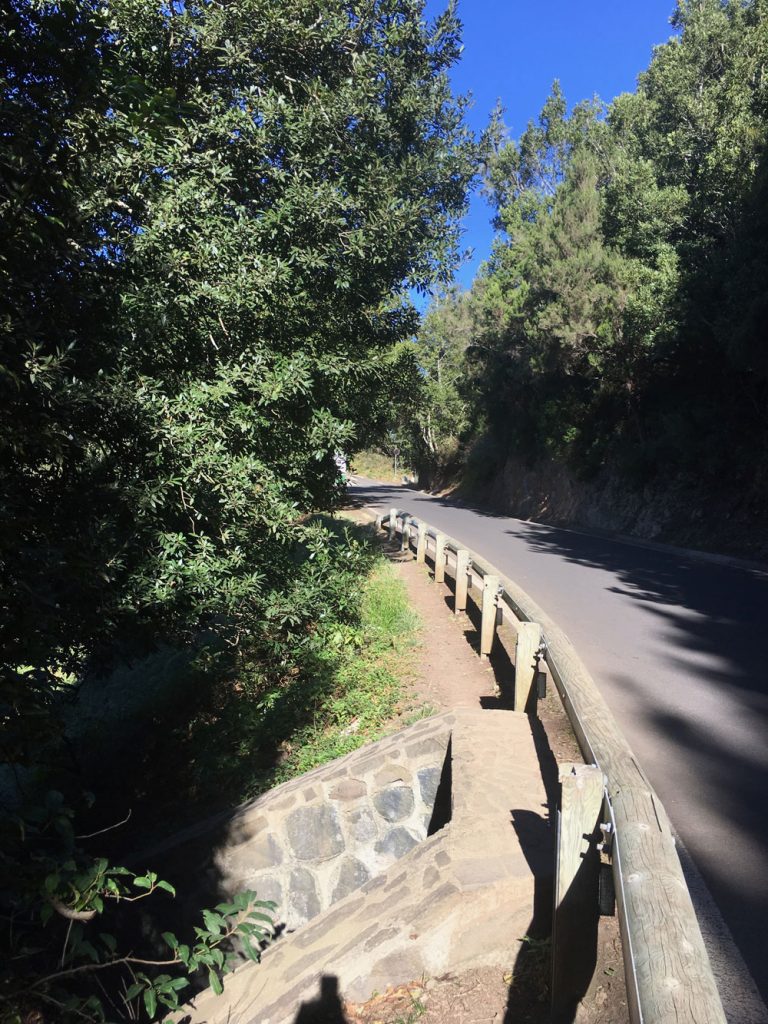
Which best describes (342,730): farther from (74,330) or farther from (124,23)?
(124,23)

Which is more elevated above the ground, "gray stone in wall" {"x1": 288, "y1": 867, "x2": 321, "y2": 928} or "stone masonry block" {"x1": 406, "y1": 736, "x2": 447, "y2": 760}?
"stone masonry block" {"x1": 406, "y1": 736, "x2": 447, "y2": 760}

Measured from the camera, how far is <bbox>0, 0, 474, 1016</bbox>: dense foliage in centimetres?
253

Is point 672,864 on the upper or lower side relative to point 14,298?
lower

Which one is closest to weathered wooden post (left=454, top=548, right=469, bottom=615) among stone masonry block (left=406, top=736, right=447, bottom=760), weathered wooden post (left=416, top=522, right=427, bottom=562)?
weathered wooden post (left=416, top=522, right=427, bottom=562)

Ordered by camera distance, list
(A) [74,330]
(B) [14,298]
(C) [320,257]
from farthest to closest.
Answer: (C) [320,257] < (A) [74,330] < (B) [14,298]

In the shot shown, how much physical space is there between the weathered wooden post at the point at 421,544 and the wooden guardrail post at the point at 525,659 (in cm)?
732

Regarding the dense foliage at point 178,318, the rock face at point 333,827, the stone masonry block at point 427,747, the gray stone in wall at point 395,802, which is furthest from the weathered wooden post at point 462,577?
the gray stone in wall at point 395,802

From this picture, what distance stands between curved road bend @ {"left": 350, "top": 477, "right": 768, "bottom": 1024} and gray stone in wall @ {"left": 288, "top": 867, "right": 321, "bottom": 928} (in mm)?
2598

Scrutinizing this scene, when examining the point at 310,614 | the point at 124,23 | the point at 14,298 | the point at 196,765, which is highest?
the point at 124,23

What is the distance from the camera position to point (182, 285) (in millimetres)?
5195

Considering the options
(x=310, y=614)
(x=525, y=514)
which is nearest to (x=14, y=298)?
(x=310, y=614)

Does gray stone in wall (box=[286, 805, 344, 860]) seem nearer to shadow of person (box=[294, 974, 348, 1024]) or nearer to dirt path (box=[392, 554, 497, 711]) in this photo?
dirt path (box=[392, 554, 497, 711])

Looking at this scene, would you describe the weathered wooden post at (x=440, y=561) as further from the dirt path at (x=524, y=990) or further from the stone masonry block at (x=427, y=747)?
the stone masonry block at (x=427, y=747)

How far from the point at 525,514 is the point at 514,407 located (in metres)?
6.15
